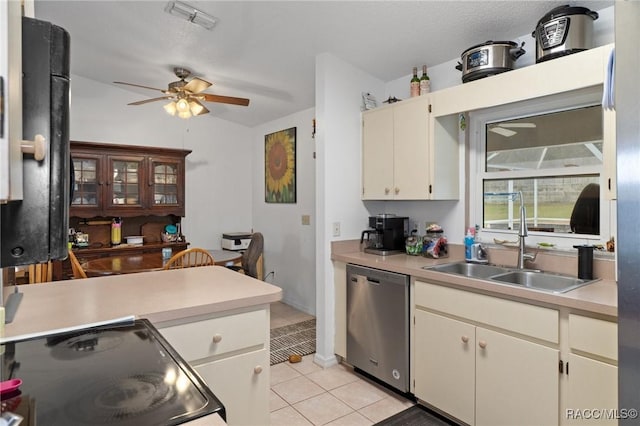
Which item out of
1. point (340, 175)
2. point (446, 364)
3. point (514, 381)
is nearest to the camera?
point (514, 381)

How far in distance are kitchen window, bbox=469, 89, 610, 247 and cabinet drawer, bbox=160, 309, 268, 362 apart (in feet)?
6.07

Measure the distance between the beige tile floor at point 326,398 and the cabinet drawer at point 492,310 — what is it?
71 centimetres

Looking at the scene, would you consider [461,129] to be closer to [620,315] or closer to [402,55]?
[402,55]

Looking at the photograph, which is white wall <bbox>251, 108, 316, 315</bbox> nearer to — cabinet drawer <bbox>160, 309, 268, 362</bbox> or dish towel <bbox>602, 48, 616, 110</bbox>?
cabinet drawer <bbox>160, 309, 268, 362</bbox>

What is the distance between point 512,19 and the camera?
7.48ft

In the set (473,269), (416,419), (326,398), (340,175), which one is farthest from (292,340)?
(473,269)

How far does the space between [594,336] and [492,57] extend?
161cm

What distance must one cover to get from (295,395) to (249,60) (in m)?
2.68

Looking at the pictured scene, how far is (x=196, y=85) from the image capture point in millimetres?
3094

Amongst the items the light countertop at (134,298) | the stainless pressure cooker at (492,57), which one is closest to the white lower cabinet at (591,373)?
the light countertop at (134,298)

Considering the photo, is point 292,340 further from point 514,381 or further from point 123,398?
point 123,398

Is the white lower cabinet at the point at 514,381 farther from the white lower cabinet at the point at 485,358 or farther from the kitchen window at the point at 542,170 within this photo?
the kitchen window at the point at 542,170

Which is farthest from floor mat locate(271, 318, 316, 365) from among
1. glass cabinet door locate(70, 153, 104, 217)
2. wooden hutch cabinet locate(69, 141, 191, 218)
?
glass cabinet door locate(70, 153, 104, 217)

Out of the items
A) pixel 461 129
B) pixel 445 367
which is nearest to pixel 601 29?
pixel 461 129
